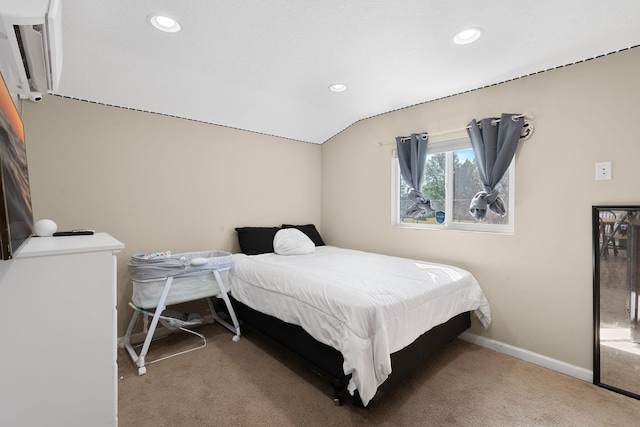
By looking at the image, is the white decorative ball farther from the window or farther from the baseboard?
the baseboard

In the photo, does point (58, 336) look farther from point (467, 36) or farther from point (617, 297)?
point (617, 297)

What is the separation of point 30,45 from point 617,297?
349 centimetres

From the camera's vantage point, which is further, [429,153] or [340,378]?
[429,153]

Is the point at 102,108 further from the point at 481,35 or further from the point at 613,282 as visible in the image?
the point at 613,282

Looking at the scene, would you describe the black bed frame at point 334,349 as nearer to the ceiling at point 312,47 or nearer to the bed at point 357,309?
the bed at point 357,309

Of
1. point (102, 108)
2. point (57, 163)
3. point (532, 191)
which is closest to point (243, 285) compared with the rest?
point (57, 163)

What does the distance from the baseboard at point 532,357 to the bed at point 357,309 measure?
214mm

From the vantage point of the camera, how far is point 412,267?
239cm

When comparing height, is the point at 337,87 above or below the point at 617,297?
above

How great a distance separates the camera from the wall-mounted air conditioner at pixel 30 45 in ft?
3.30

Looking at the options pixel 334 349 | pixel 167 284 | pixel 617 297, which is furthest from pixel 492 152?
pixel 167 284

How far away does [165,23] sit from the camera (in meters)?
1.71

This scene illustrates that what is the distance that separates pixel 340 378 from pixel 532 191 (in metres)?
1.99

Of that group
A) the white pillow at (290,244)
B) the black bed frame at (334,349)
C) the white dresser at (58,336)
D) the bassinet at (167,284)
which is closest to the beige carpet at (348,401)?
the black bed frame at (334,349)
